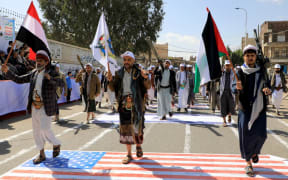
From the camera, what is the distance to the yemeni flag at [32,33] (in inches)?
198

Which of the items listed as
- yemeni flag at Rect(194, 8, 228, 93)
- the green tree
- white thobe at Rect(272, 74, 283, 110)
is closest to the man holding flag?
yemeni flag at Rect(194, 8, 228, 93)

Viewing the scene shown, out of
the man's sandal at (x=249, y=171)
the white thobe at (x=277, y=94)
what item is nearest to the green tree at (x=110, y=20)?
the white thobe at (x=277, y=94)

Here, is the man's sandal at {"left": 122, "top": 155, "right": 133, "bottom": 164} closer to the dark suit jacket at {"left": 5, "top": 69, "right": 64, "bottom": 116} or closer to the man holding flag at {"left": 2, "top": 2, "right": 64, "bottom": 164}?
the man holding flag at {"left": 2, "top": 2, "right": 64, "bottom": 164}

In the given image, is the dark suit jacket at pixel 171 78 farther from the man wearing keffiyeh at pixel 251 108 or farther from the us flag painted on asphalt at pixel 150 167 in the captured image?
the man wearing keffiyeh at pixel 251 108

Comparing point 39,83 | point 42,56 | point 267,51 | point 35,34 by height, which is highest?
point 267,51

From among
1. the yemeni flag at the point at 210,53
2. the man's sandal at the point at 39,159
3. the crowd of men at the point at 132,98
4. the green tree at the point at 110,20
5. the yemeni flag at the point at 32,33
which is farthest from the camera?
the green tree at the point at 110,20

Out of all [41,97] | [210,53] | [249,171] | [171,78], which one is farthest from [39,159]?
[171,78]

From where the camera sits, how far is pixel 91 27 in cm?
3309

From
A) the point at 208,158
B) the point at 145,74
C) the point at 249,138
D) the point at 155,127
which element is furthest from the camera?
the point at 155,127

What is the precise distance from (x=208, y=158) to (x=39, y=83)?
3393 mm

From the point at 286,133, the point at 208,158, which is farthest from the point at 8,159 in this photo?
the point at 286,133

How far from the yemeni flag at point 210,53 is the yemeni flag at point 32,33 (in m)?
3.06

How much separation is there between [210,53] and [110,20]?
29.1 m

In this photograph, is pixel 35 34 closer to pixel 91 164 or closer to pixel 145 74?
pixel 145 74
